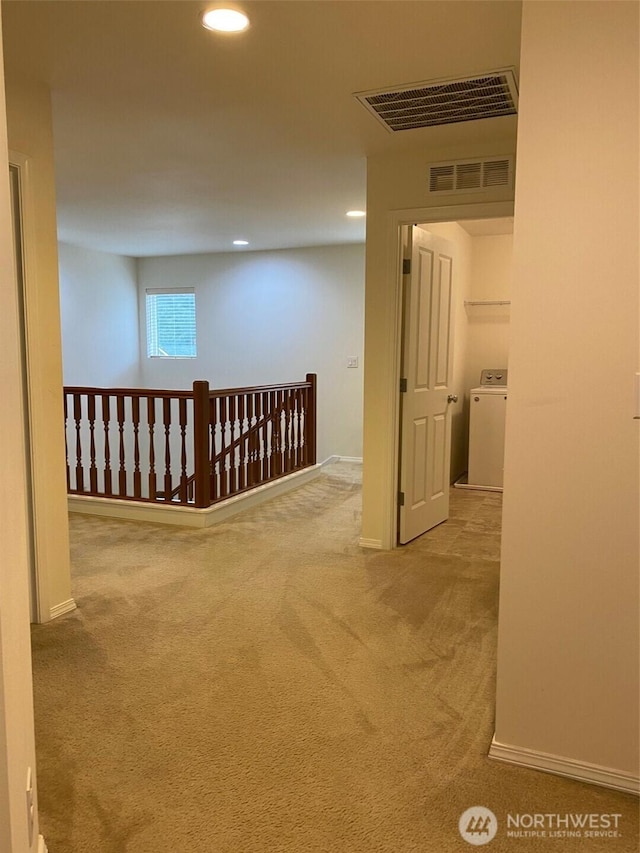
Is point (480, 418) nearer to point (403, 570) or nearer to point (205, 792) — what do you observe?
point (403, 570)

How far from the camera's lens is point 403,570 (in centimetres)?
365

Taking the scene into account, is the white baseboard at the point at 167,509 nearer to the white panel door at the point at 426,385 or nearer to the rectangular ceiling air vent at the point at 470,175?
the white panel door at the point at 426,385

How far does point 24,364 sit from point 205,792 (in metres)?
1.90

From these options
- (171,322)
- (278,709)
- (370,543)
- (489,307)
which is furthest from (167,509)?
(171,322)

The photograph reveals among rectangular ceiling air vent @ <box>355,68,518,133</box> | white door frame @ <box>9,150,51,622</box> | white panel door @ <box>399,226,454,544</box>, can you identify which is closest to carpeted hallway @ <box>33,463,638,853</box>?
white door frame @ <box>9,150,51,622</box>

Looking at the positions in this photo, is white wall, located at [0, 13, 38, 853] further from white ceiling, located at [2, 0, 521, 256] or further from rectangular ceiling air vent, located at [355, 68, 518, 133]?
rectangular ceiling air vent, located at [355, 68, 518, 133]

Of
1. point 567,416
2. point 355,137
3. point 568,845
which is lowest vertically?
point 568,845

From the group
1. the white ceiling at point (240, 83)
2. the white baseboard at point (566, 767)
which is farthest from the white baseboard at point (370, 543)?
the white ceiling at point (240, 83)

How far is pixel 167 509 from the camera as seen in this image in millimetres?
4625

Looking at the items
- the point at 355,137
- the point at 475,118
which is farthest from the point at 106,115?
the point at 475,118

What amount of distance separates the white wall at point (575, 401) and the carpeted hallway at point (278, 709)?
297 millimetres

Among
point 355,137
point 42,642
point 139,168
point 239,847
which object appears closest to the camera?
point 239,847

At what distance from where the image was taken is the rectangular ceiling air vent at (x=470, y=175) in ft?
11.4

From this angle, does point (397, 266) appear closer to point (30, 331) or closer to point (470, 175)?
point (470, 175)
